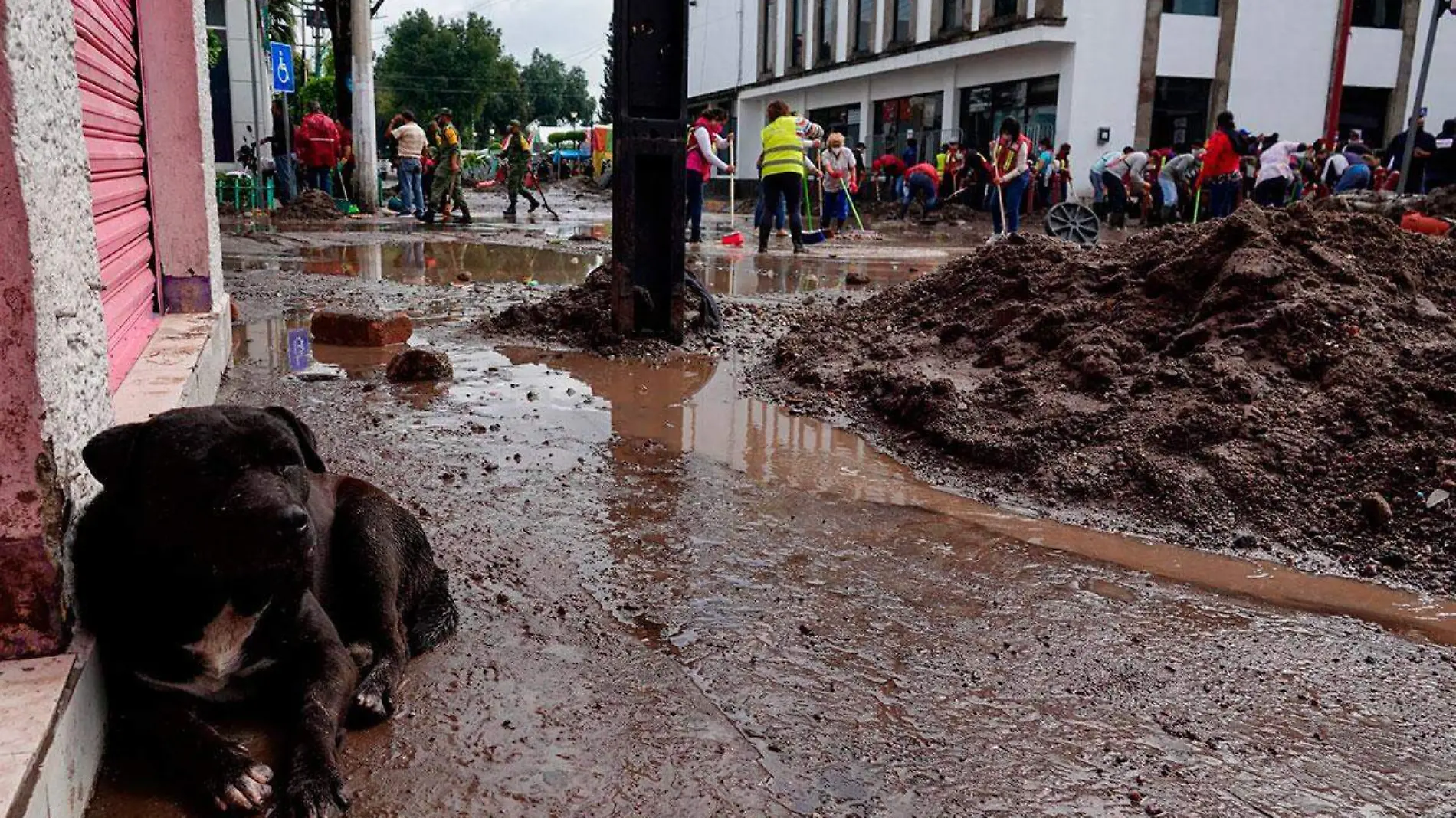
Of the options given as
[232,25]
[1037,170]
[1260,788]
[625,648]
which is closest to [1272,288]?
[1260,788]

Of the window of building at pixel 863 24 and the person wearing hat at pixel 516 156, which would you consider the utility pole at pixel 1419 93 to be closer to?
the person wearing hat at pixel 516 156

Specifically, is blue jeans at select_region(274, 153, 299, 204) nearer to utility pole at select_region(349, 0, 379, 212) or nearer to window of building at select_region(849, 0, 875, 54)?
utility pole at select_region(349, 0, 379, 212)

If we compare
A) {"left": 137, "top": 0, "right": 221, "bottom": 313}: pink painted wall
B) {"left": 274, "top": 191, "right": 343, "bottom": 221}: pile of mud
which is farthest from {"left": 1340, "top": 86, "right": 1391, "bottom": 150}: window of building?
{"left": 137, "top": 0, "right": 221, "bottom": 313}: pink painted wall

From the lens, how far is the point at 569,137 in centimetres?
6281

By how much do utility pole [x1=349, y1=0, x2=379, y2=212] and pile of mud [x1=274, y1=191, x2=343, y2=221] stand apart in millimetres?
1426

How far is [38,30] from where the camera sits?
242 cm

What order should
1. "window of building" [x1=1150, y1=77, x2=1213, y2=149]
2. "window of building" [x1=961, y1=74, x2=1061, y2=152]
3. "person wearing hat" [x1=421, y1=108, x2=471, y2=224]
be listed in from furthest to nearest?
"window of building" [x1=961, y1=74, x2=1061, y2=152]
"window of building" [x1=1150, y1=77, x2=1213, y2=149]
"person wearing hat" [x1=421, y1=108, x2=471, y2=224]

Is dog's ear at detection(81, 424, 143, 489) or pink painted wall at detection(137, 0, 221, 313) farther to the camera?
pink painted wall at detection(137, 0, 221, 313)

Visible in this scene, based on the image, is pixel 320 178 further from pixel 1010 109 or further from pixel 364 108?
pixel 1010 109

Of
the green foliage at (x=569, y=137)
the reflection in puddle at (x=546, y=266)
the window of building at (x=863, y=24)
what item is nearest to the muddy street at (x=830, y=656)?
the reflection in puddle at (x=546, y=266)

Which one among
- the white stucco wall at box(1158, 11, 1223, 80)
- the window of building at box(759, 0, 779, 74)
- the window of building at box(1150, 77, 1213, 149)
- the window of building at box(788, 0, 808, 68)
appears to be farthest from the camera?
the window of building at box(759, 0, 779, 74)

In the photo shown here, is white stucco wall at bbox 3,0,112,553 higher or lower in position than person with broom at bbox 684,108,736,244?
lower

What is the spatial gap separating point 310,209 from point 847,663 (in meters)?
19.8

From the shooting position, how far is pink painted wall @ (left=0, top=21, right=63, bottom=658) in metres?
2.24
